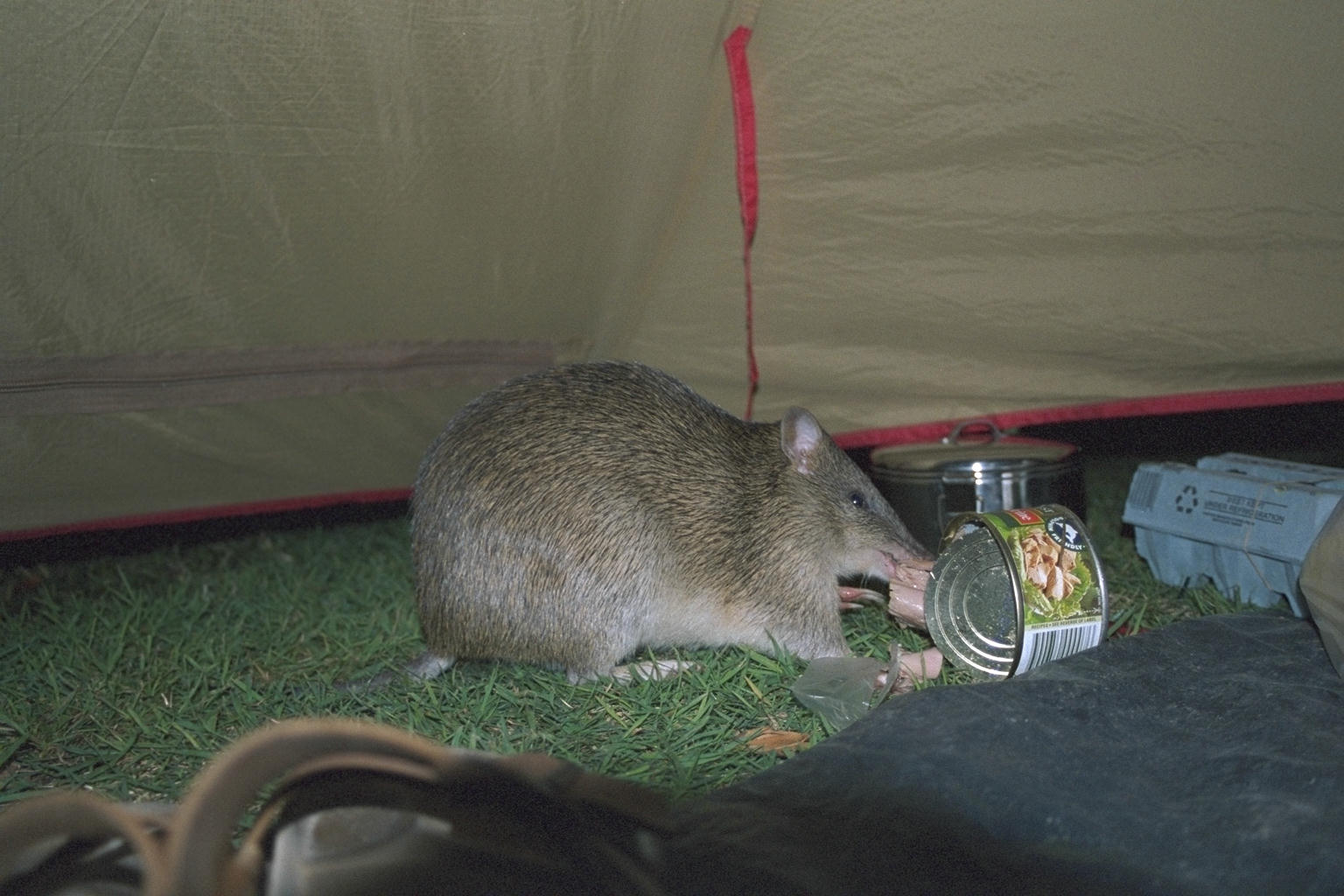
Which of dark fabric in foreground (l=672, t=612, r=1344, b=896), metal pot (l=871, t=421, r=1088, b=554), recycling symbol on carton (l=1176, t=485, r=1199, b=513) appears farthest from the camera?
metal pot (l=871, t=421, r=1088, b=554)

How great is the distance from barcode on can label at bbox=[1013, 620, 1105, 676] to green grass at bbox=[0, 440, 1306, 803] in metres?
0.26

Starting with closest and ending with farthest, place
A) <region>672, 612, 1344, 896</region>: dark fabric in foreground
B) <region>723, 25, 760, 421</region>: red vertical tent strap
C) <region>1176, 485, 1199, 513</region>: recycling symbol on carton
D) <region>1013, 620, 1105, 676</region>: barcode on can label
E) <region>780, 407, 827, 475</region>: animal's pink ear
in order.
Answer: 1. <region>672, 612, 1344, 896</region>: dark fabric in foreground
2. <region>1013, 620, 1105, 676</region>: barcode on can label
3. <region>723, 25, 760, 421</region>: red vertical tent strap
4. <region>780, 407, 827, 475</region>: animal's pink ear
5. <region>1176, 485, 1199, 513</region>: recycling symbol on carton

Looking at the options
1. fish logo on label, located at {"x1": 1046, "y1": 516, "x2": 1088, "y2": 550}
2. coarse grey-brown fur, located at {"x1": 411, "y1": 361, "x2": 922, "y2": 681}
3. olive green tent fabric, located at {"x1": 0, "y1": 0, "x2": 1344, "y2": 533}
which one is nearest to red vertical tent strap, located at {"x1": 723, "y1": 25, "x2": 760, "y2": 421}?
olive green tent fabric, located at {"x1": 0, "y1": 0, "x2": 1344, "y2": 533}

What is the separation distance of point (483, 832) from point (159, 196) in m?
2.25

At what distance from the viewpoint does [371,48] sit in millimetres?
2781

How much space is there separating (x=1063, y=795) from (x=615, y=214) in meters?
2.44

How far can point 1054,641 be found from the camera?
103 inches

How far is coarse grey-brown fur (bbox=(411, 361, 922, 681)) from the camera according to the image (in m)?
2.92

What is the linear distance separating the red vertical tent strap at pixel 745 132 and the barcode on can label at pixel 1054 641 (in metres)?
1.68

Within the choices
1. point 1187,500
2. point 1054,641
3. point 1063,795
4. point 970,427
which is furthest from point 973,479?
point 1063,795

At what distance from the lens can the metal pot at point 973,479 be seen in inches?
138

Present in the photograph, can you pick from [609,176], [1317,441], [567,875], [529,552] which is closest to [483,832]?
[567,875]

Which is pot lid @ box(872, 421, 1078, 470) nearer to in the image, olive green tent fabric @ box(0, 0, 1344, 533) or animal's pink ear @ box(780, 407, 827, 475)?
olive green tent fabric @ box(0, 0, 1344, 533)

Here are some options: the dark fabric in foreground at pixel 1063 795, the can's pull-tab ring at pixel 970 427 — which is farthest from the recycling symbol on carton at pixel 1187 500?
the dark fabric in foreground at pixel 1063 795
